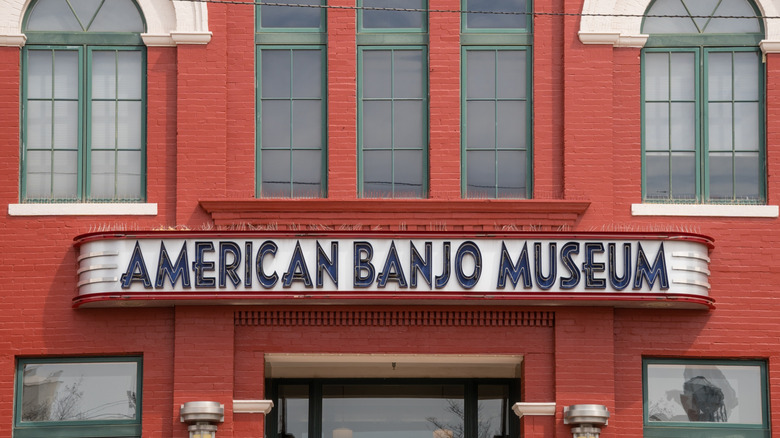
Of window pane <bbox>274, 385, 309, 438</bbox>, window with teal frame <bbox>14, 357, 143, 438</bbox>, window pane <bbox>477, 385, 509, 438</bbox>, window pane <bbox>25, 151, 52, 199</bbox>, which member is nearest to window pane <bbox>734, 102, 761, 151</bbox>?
window pane <bbox>477, 385, 509, 438</bbox>

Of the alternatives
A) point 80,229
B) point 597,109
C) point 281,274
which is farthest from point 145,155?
point 597,109

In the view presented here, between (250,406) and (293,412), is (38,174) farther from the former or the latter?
(293,412)

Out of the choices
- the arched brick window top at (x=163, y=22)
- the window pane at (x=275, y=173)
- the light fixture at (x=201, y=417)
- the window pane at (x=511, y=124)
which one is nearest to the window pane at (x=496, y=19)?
the window pane at (x=511, y=124)

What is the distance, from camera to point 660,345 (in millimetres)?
18484

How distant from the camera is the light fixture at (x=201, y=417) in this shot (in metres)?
17.7

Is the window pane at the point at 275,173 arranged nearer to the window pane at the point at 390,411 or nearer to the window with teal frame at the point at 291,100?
the window with teal frame at the point at 291,100

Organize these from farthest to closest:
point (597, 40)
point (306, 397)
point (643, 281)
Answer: point (306, 397) < point (597, 40) < point (643, 281)

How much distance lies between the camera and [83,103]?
1911 cm

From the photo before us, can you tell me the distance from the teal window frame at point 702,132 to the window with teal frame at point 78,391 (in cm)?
735

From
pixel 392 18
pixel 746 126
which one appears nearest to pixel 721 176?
pixel 746 126

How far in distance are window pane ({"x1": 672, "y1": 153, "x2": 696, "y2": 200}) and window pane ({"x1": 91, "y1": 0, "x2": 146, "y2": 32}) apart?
7526 millimetres

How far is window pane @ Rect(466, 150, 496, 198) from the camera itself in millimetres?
19031

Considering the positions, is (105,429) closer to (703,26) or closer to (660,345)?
(660,345)

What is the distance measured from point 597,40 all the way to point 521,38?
104 cm
